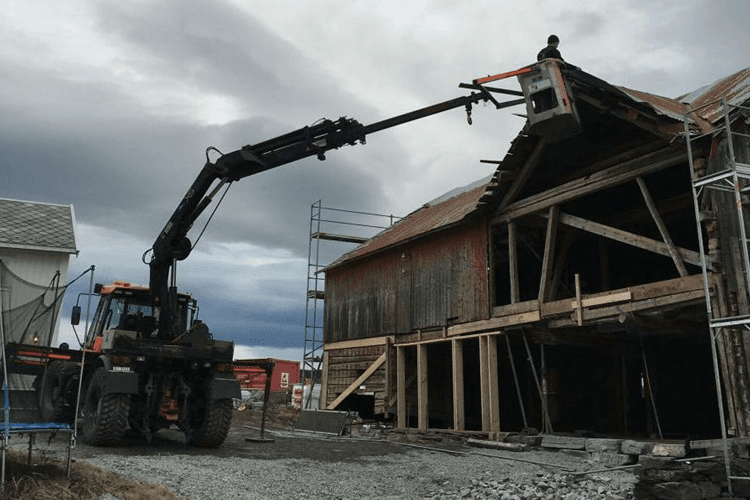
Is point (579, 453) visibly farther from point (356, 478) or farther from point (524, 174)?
point (524, 174)

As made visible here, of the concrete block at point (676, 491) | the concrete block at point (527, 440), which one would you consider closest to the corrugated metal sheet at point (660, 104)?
the concrete block at point (676, 491)

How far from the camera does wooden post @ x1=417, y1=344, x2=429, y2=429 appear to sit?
19.7 m

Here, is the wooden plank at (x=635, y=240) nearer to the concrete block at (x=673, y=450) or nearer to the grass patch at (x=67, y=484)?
the concrete block at (x=673, y=450)

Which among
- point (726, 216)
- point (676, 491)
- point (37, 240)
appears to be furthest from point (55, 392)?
point (726, 216)

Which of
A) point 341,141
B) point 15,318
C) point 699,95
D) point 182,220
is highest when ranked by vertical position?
point 699,95

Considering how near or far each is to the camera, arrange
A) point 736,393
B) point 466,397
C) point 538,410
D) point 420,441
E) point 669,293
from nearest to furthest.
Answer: point 736,393 < point 669,293 < point 420,441 < point 538,410 < point 466,397

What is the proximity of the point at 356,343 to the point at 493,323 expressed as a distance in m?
7.03

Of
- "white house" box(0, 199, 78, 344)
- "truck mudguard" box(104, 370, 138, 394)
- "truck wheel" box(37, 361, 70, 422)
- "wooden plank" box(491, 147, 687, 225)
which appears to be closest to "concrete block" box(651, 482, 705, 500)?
"wooden plank" box(491, 147, 687, 225)

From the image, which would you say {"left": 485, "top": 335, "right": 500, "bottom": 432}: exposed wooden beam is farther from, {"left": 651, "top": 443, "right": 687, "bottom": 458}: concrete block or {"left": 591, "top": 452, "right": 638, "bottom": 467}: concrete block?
{"left": 651, "top": 443, "right": 687, "bottom": 458}: concrete block

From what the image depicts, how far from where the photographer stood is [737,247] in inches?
472

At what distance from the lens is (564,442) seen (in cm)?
1534

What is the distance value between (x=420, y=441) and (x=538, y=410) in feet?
16.9

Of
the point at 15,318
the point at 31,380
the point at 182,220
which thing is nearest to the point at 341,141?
the point at 182,220

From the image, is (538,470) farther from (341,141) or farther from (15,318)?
(15,318)
